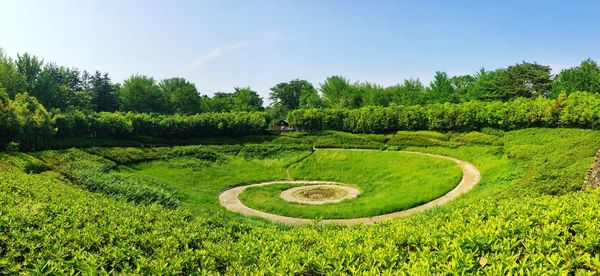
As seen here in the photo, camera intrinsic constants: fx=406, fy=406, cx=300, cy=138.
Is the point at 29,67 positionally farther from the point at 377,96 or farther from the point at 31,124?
the point at 377,96

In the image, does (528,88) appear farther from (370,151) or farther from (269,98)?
(269,98)

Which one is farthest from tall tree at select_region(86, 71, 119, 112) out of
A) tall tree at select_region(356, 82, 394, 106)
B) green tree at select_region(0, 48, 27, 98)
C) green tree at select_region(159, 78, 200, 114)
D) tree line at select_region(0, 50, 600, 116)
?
tall tree at select_region(356, 82, 394, 106)

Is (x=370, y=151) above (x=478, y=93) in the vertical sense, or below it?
below

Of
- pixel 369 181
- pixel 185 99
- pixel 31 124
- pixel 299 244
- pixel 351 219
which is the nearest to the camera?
pixel 299 244

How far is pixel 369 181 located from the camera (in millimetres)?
32094

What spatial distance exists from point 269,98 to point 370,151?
221ft

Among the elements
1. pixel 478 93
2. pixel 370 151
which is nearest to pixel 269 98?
pixel 478 93

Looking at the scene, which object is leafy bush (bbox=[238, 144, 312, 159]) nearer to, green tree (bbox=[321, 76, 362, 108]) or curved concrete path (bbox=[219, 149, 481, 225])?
curved concrete path (bbox=[219, 149, 481, 225])

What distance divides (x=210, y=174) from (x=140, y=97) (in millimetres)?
48533

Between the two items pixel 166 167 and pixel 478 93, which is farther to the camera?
pixel 478 93

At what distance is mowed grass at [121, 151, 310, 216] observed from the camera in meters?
27.5

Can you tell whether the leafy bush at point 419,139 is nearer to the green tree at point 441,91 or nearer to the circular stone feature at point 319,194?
the circular stone feature at point 319,194

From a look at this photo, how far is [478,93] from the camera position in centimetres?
7231

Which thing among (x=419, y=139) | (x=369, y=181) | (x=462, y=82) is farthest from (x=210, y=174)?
(x=462, y=82)
